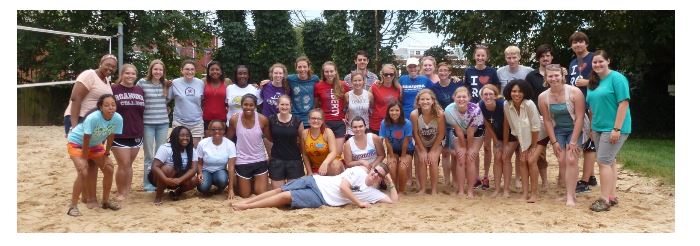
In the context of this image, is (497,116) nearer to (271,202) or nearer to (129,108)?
(271,202)

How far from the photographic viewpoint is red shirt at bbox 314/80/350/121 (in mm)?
5773

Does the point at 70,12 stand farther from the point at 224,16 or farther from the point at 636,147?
the point at 636,147

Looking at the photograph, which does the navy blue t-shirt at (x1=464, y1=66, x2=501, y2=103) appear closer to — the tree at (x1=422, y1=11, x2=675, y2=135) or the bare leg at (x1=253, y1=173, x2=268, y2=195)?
the bare leg at (x1=253, y1=173, x2=268, y2=195)

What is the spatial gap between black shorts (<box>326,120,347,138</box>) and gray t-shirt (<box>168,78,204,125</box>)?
124 cm

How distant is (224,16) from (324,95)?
1527 centimetres

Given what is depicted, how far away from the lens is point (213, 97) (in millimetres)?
5730

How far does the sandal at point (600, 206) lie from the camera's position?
16.0 feet

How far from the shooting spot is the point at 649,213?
4.86 metres

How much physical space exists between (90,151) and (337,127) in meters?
2.18

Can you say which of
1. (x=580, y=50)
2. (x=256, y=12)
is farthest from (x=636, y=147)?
(x=256, y=12)

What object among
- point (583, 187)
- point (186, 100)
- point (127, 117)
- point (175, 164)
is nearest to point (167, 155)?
point (175, 164)

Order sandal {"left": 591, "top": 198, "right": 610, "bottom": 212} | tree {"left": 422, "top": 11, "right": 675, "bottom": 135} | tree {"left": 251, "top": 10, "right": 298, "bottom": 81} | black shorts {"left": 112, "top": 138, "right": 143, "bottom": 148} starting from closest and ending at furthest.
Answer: sandal {"left": 591, "top": 198, "right": 610, "bottom": 212}, black shorts {"left": 112, "top": 138, "right": 143, "bottom": 148}, tree {"left": 422, "top": 11, "right": 675, "bottom": 135}, tree {"left": 251, "top": 10, "right": 298, "bottom": 81}

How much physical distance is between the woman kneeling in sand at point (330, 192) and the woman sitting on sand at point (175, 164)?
61cm

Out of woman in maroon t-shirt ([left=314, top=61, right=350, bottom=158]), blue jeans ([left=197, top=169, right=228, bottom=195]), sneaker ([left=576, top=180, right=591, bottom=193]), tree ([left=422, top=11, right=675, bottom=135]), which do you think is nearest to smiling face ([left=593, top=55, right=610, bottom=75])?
sneaker ([left=576, top=180, right=591, bottom=193])
